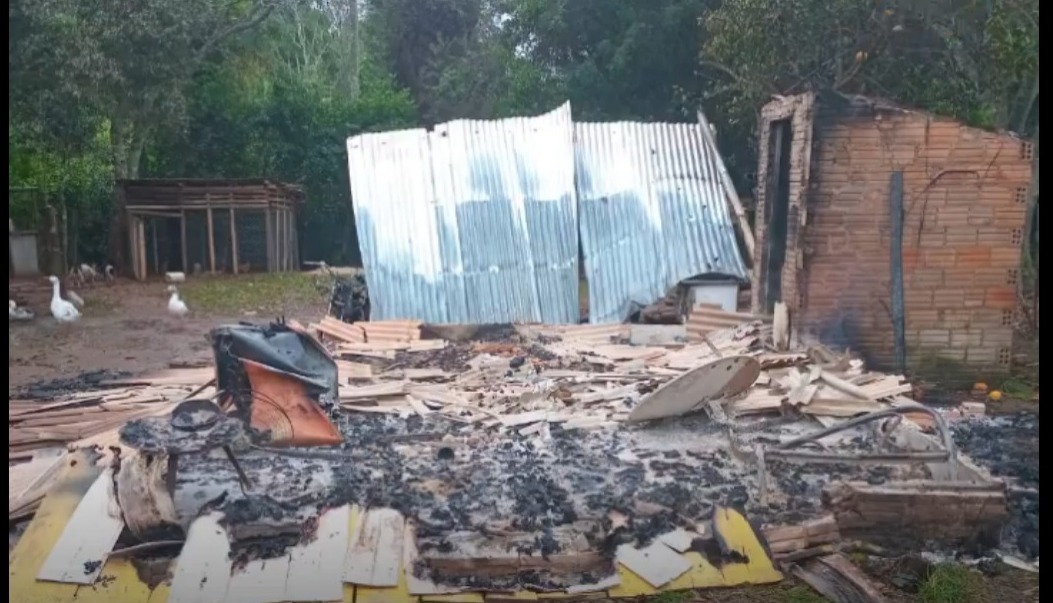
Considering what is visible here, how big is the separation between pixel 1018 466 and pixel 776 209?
1.48 meters

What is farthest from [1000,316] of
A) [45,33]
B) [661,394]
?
[45,33]

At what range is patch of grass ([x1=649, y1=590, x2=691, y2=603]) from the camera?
2.82m

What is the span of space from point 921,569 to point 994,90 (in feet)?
5.27

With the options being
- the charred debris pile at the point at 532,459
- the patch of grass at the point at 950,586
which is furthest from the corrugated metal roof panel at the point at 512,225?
the patch of grass at the point at 950,586

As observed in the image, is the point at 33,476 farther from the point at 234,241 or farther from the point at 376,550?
the point at 376,550

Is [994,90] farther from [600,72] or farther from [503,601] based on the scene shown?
[503,601]

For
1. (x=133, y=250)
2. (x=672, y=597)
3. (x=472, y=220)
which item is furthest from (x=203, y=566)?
(x=472, y=220)

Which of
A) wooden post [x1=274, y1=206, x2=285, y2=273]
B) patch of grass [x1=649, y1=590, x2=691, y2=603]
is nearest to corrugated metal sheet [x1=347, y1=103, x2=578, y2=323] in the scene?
wooden post [x1=274, y1=206, x2=285, y2=273]

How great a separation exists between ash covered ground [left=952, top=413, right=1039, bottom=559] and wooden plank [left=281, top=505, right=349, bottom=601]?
85.3 inches

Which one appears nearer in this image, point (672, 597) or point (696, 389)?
point (672, 597)

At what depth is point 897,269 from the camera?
11.6ft

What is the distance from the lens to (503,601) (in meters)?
2.76

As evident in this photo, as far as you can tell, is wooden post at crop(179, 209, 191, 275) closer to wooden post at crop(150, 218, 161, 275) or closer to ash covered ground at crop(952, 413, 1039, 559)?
wooden post at crop(150, 218, 161, 275)

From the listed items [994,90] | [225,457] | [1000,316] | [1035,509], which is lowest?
[1035,509]
